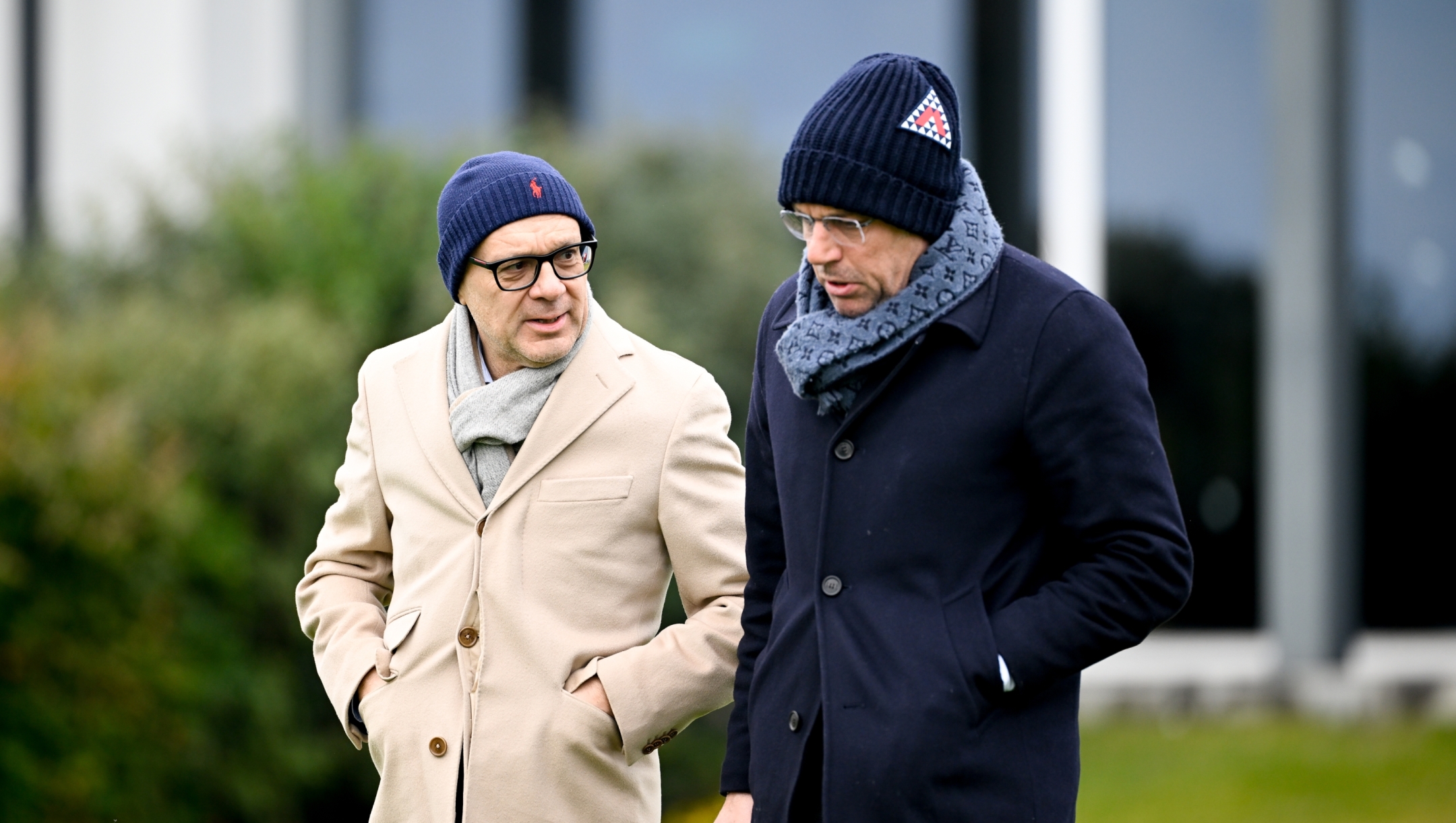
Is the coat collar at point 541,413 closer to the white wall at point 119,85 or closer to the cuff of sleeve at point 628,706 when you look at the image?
the cuff of sleeve at point 628,706

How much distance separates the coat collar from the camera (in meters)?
2.86

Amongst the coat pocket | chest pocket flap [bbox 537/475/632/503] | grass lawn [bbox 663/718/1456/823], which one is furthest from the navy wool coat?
grass lawn [bbox 663/718/1456/823]

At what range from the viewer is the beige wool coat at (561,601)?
2801mm

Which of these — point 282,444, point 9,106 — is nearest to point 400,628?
point 282,444

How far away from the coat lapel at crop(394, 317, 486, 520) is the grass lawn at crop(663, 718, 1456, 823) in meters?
3.91

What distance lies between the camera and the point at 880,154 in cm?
233

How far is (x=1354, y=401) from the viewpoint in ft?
27.9

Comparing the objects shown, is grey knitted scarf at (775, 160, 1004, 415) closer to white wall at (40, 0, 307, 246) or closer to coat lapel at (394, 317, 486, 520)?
coat lapel at (394, 317, 486, 520)

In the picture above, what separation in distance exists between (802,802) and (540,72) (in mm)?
8408

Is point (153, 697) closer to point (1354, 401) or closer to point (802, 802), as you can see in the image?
point (802, 802)

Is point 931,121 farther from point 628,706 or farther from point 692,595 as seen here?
point 628,706

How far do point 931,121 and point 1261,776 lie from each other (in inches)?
Answer: 208

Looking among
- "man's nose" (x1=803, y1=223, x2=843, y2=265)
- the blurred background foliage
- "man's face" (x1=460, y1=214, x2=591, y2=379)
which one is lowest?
the blurred background foliage

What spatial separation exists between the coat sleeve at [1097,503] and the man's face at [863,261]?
231mm
